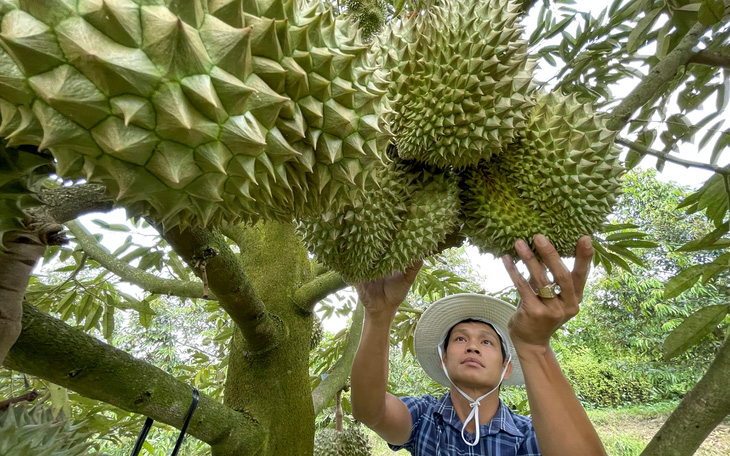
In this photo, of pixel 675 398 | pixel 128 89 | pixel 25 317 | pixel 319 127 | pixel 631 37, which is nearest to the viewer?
pixel 128 89

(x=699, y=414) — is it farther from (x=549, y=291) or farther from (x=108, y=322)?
(x=108, y=322)

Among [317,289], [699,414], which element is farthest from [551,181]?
[317,289]

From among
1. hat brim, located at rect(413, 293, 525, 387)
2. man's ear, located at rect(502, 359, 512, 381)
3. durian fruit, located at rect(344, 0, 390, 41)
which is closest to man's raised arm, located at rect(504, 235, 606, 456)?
hat brim, located at rect(413, 293, 525, 387)

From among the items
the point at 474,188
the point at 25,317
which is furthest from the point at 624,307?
the point at 25,317

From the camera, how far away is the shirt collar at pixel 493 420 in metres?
2.03

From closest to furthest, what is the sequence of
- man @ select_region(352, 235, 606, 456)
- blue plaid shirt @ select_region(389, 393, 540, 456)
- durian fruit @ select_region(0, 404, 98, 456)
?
durian fruit @ select_region(0, 404, 98, 456), man @ select_region(352, 235, 606, 456), blue plaid shirt @ select_region(389, 393, 540, 456)

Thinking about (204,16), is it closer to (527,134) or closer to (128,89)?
(128,89)

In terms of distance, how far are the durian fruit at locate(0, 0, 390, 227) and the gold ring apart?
76cm

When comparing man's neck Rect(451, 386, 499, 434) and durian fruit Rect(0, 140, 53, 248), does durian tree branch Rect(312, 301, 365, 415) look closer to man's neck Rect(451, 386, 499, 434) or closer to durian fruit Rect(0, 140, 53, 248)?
man's neck Rect(451, 386, 499, 434)

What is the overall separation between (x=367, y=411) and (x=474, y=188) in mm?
1279

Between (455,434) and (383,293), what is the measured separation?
2.88 ft

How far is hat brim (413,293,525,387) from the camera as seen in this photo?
2312 mm

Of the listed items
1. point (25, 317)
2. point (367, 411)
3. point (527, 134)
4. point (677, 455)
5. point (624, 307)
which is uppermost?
point (624, 307)

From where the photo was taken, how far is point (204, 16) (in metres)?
0.60
